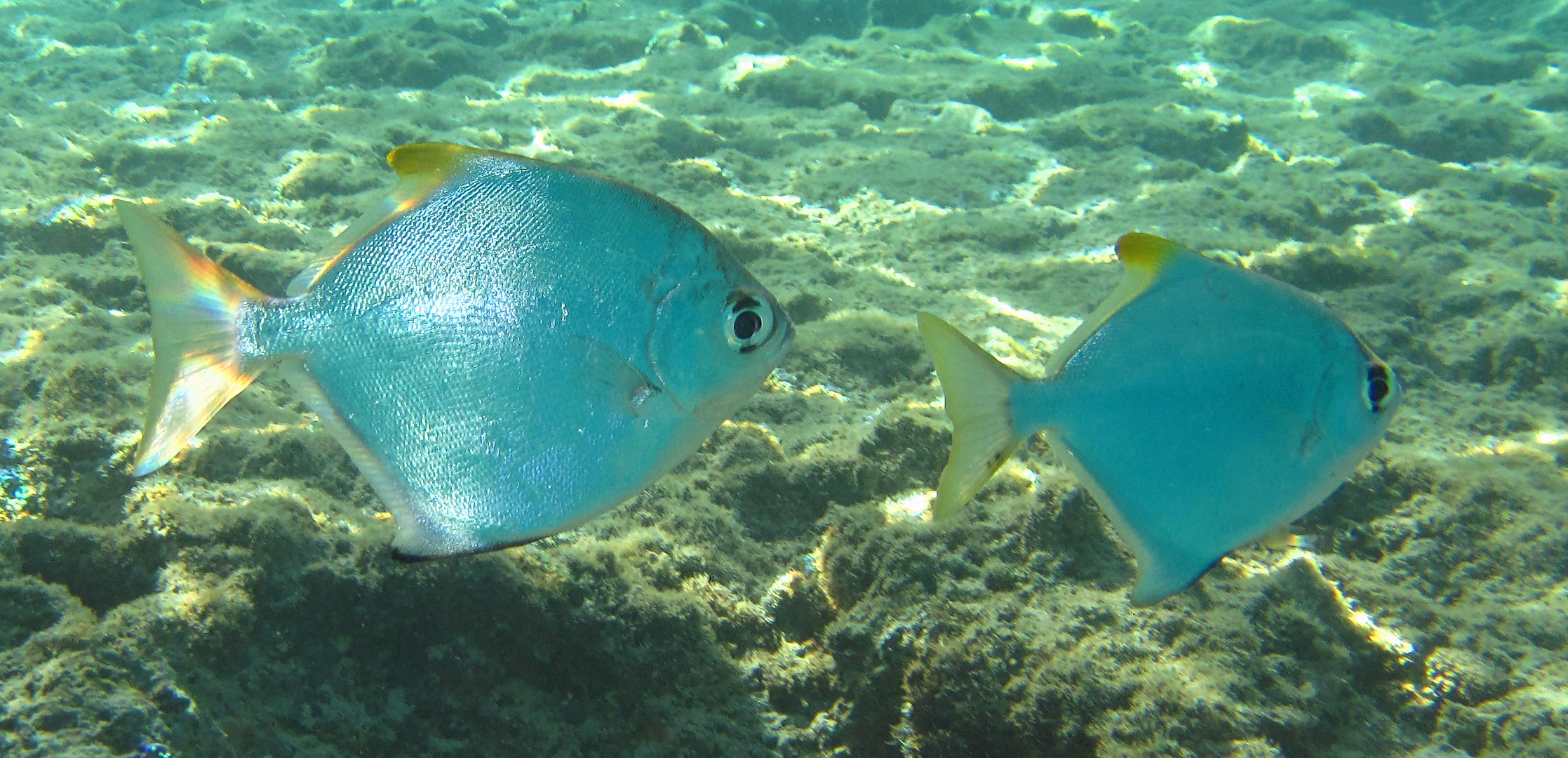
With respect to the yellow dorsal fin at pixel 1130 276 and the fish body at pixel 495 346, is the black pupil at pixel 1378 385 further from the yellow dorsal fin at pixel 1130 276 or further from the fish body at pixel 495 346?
the fish body at pixel 495 346

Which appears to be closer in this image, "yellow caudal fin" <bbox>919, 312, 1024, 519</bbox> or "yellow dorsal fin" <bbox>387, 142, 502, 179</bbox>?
"yellow dorsal fin" <bbox>387, 142, 502, 179</bbox>

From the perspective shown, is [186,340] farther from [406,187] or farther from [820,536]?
[820,536]

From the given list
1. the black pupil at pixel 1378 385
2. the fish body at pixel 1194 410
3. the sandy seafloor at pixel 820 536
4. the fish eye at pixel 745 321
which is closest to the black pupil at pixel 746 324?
the fish eye at pixel 745 321

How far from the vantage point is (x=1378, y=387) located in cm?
140

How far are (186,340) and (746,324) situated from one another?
0.91 meters

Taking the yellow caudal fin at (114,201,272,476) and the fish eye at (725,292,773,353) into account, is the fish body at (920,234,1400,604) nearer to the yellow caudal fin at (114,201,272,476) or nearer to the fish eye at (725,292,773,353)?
the fish eye at (725,292,773,353)

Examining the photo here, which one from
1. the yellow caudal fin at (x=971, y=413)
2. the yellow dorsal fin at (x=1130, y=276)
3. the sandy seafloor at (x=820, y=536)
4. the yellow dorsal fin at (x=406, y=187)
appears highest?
the yellow dorsal fin at (x=406, y=187)

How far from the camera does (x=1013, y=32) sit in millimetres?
11625

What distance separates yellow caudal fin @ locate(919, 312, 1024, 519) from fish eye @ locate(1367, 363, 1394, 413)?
67 centimetres

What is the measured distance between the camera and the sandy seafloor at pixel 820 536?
1713 millimetres

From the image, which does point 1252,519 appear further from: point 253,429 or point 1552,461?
point 1552,461

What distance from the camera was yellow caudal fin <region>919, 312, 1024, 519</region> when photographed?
1.40 meters

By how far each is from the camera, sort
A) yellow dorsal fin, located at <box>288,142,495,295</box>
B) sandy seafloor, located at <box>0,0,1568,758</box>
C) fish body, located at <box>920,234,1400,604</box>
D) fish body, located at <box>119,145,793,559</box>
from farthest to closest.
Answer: sandy seafloor, located at <box>0,0,1568,758</box>, fish body, located at <box>920,234,1400,604</box>, yellow dorsal fin, located at <box>288,142,495,295</box>, fish body, located at <box>119,145,793,559</box>

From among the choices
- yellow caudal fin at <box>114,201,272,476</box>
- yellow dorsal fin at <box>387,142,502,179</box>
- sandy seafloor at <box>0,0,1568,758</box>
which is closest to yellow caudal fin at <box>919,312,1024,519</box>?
sandy seafloor at <box>0,0,1568,758</box>
